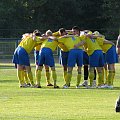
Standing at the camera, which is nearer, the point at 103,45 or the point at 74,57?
the point at 74,57

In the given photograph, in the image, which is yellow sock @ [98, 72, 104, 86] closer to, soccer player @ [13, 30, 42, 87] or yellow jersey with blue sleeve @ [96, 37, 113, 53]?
yellow jersey with blue sleeve @ [96, 37, 113, 53]

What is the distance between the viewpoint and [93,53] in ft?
77.2

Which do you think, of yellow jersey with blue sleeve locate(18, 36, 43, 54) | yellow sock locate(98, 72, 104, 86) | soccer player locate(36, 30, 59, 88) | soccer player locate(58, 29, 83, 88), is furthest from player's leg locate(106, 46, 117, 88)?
yellow jersey with blue sleeve locate(18, 36, 43, 54)

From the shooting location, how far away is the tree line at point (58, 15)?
6391 cm

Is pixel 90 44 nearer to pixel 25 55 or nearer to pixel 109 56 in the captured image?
pixel 109 56

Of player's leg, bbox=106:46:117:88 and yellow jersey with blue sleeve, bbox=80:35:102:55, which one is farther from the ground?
yellow jersey with blue sleeve, bbox=80:35:102:55

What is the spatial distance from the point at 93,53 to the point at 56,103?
626 centimetres

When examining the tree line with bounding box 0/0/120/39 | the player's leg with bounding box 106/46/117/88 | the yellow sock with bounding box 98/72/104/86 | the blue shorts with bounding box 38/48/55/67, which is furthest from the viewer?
the tree line with bounding box 0/0/120/39

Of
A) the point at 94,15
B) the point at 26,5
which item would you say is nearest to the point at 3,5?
the point at 26,5

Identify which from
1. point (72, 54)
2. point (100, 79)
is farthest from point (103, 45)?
point (72, 54)

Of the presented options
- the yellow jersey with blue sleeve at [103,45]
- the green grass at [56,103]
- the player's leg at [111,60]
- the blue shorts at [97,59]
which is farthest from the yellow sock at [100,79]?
the green grass at [56,103]

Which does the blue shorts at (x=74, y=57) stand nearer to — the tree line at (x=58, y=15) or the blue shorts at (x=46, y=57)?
the blue shorts at (x=46, y=57)

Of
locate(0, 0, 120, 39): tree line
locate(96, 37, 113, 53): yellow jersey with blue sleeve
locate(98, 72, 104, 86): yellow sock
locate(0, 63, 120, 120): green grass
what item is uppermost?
locate(96, 37, 113, 53): yellow jersey with blue sleeve

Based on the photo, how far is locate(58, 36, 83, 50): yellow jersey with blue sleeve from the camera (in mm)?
23406
